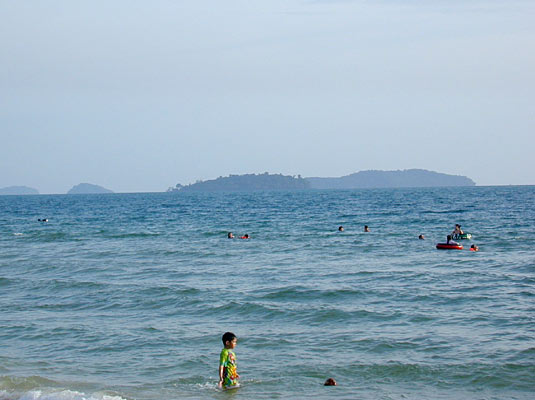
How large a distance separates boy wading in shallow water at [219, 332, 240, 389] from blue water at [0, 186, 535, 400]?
0.24 meters

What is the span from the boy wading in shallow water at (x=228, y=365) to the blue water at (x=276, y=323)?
0.24 metres

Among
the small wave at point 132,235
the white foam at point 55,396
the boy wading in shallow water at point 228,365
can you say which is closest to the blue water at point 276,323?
the white foam at point 55,396

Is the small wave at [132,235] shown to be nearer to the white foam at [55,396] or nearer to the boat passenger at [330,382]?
the white foam at [55,396]

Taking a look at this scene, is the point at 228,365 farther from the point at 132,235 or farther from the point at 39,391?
the point at 132,235

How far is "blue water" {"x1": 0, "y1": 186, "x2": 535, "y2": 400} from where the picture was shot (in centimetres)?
1323

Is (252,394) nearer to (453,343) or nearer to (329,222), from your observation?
(453,343)

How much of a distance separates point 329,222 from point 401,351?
1655 inches

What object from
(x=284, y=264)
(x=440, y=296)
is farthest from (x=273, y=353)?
(x=284, y=264)

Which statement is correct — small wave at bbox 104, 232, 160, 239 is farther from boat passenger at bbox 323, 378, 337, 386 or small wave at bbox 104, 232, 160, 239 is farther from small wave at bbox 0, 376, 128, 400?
boat passenger at bbox 323, 378, 337, 386

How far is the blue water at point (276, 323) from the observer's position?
43.4ft

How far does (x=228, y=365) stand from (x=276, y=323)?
5235 mm

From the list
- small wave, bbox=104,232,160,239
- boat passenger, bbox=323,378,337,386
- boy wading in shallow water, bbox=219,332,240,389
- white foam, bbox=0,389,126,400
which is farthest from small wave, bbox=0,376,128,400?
small wave, bbox=104,232,160,239

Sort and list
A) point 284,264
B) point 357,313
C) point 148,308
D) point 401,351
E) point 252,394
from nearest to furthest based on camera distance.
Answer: point 252,394 → point 401,351 → point 357,313 → point 148,308 → point 284,264

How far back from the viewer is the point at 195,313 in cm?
1936
